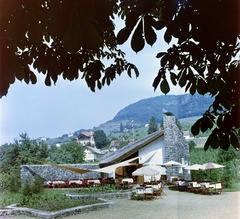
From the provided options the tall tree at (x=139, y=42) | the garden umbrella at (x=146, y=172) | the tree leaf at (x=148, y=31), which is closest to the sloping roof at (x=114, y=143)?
the garden umbrella at (x=146, y=172)

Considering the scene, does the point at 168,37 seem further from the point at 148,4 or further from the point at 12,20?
the point at 12,20

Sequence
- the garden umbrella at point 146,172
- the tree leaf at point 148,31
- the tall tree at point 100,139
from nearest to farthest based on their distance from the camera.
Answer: the tree leaf at point 148,31
the garden umbrella at point 146,172
the tall tree at point 100,139

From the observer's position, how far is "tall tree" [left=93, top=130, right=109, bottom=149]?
249 feet

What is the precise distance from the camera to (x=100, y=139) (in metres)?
77.1

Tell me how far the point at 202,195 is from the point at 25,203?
7.49m

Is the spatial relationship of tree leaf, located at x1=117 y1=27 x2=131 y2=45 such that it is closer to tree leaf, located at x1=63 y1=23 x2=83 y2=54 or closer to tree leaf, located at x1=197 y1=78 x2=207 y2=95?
tree leaf, located at x1=63 y1=23 x2=83 y2=54

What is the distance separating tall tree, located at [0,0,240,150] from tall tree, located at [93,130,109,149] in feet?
238

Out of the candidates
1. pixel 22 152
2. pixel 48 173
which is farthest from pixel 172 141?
pixel 22 152

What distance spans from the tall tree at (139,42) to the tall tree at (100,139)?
72645 millimetres

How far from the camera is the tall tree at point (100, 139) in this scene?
2982 inches

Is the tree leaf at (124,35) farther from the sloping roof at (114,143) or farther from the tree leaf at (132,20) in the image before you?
the sloping roof at (114,143)

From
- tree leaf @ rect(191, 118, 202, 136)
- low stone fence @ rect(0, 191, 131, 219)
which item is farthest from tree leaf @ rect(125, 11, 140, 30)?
low stone fence @ rect(0, 191, 131, 219)

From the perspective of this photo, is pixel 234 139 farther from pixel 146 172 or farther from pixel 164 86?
pixel 146 172

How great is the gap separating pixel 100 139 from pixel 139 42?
251 ft
